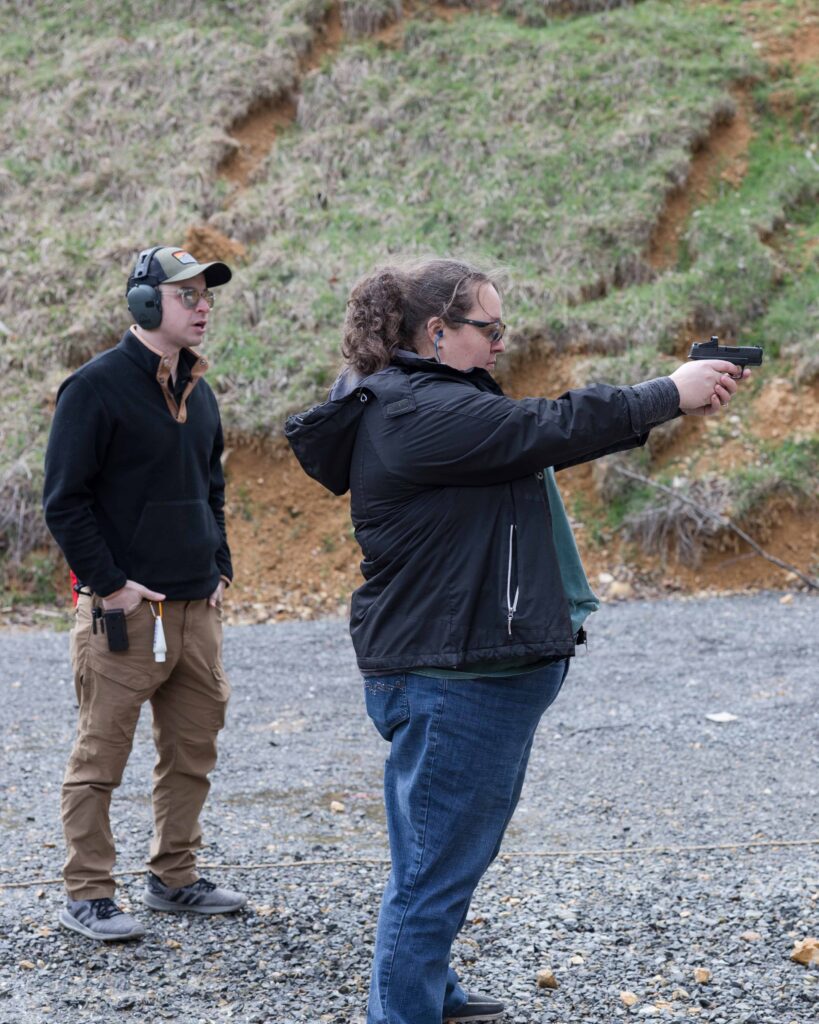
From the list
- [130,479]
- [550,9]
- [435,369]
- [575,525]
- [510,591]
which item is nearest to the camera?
[510,591]

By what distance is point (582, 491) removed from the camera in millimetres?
11117

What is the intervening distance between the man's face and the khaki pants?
947 millimetres

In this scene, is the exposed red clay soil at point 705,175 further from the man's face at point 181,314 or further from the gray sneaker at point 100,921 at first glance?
the gray sneaker at point 100,921

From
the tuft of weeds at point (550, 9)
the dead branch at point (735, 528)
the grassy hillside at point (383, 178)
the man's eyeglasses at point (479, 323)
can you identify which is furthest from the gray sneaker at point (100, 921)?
the tuft of weeds at point (550, 9)

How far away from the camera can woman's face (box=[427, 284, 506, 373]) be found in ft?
9.41

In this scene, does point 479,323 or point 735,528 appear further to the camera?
point 735,528

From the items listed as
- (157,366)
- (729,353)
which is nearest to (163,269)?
(157,366)

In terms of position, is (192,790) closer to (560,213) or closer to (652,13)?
(560,213)

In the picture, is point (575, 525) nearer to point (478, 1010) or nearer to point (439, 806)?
point (478, 1010)

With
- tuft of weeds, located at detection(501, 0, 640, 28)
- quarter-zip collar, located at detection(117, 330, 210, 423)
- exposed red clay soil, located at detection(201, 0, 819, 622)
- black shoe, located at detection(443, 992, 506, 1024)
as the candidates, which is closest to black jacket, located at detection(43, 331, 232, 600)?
quarter-zip collar, located at detection(117, 330, 210, 423)

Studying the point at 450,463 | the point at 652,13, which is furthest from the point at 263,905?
the point at 652,13

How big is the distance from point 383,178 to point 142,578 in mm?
11365

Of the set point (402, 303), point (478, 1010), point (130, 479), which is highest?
point (402, 303)

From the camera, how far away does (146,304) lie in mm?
4039
